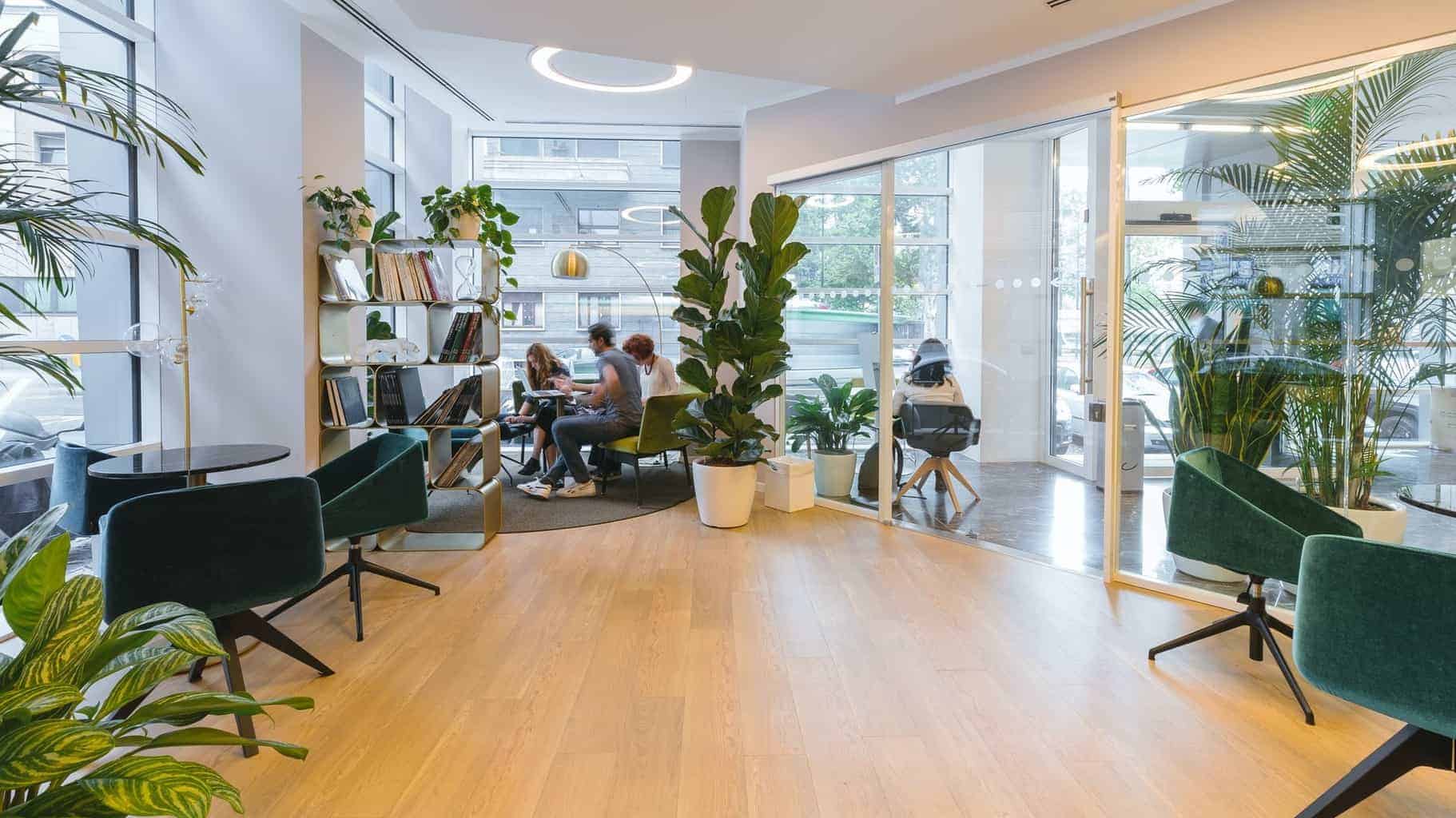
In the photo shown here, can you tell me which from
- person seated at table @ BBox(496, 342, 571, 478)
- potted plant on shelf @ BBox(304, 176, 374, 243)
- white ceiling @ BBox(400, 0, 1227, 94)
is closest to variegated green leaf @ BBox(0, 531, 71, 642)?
white ceiling @ BBox(400, 0, 1227, 94)

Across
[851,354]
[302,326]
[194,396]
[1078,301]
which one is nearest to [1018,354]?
[1078,301]

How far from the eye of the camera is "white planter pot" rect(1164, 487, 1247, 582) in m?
3.89

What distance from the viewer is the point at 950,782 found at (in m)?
2.26

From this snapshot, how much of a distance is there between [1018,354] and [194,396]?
15.9ft

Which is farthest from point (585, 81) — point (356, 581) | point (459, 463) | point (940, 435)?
point (356, 581)

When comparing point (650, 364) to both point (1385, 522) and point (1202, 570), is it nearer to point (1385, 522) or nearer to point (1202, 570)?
point (1202, 570)

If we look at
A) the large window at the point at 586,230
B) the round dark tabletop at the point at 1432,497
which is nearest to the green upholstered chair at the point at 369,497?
the round dark tabletop at the point at 1432,497

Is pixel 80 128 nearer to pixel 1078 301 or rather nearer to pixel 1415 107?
pixel 1078 301

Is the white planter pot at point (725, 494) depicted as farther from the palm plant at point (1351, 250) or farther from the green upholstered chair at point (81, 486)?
the palm plant at point (1351, 250)

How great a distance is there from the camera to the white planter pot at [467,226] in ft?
15.4

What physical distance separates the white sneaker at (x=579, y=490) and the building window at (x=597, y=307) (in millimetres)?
2425

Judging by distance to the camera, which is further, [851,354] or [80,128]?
[851,354]

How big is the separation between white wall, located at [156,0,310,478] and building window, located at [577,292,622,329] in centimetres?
376

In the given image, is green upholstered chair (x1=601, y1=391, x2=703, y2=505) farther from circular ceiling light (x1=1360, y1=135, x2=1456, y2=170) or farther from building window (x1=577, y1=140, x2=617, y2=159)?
circular ceiling light (x1=1360, y1=135, x2=1456, y2=170)
